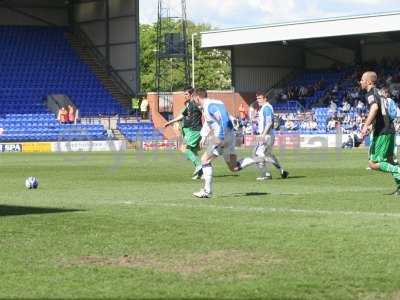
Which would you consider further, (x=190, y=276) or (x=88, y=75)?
(x=88, y=75)

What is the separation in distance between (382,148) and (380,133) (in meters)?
0.27

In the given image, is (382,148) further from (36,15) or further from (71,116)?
(36,15)

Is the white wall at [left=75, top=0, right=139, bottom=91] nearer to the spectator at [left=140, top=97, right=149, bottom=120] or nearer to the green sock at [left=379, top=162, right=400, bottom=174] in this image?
the spectator at [left=140, top=97, right=149, bottom=120]

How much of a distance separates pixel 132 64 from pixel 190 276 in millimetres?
56330

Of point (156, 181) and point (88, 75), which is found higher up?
point (88, 75)

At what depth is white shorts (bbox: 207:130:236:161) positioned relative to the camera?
1673 centimetres

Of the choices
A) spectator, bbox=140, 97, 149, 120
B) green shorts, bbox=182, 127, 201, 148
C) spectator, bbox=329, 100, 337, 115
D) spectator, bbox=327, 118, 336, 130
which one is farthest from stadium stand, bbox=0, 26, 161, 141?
green shorts, bbox=182, 127, 201, 148

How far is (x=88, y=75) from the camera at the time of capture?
6556cm

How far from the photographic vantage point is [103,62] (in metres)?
66.3

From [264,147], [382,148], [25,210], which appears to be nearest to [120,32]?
[264,147]

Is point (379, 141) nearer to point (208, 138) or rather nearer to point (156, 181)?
point (208, 138)

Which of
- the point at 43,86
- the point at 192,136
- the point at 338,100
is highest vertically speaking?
the point at 43,86

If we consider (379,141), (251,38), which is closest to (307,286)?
(379,141)

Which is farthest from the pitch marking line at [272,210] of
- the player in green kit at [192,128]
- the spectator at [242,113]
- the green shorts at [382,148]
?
the spectator at [242,113]
